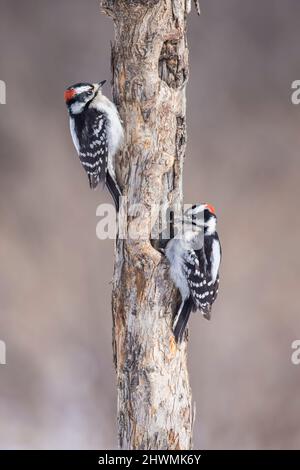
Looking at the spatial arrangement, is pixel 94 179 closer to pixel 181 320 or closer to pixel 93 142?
pixel 93 142

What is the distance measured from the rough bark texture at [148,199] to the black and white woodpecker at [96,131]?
0.04m

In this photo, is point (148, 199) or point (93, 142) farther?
point (93, 142)

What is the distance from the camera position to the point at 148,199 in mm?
2850

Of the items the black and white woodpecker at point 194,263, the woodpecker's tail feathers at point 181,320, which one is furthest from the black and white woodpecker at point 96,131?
the woodpecker's tail feathers at point 181,320

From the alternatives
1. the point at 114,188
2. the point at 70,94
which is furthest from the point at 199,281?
the point at 70,94

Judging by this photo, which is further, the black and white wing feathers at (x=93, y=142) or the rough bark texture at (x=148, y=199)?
the black and white wing feathers at (x=93, y=142)

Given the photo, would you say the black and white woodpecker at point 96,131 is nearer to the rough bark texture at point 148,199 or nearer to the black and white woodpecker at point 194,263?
the rough bark texture at point 148,199

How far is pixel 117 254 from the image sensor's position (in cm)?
292

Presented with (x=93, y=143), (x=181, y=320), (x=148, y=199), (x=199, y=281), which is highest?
(x=93, y=143)

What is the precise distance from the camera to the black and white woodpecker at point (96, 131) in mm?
2875

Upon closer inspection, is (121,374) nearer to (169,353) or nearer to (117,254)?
(169,353)

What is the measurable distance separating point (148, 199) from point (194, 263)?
12.2 inches

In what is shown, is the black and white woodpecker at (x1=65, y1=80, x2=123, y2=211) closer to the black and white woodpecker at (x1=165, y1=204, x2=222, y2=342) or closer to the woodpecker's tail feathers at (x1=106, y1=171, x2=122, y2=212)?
the woodpecker's tail feathers at (x1=106, y1=171, x2=122, y2=212)

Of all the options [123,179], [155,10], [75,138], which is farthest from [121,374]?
[155,10]
